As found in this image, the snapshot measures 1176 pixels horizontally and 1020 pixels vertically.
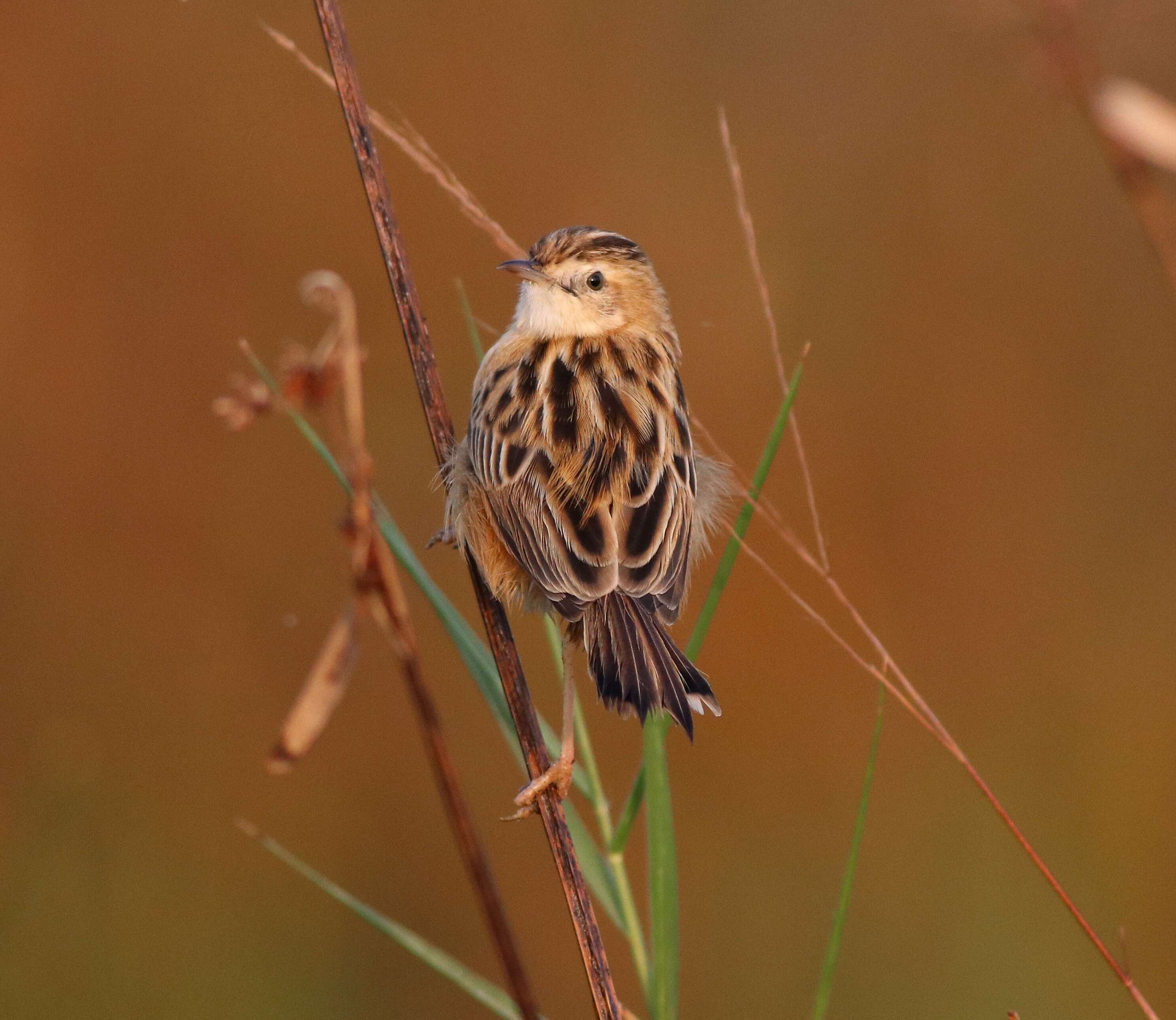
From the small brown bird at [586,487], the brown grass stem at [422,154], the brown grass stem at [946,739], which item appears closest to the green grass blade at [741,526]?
the small brown bird at [586,487]

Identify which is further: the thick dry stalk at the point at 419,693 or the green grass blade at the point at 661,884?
the green grass blade at the point at 661,884

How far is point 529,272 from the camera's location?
396 cm

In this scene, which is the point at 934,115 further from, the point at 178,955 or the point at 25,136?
the point at 178,955

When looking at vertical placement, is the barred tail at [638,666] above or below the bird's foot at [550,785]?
above

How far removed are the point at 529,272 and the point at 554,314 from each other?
18 centimetres

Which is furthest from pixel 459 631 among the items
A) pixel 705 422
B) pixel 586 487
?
pixel 705 422

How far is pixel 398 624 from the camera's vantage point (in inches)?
42.3

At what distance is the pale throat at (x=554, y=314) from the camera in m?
4.08

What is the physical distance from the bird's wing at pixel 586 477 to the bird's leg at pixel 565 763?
0.66ft

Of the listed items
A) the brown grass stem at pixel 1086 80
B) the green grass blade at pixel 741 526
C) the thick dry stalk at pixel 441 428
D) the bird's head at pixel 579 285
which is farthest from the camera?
the bird's head at pixel 579 285

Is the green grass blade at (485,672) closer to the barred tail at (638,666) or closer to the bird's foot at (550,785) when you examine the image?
the bird's foot at (550,785)

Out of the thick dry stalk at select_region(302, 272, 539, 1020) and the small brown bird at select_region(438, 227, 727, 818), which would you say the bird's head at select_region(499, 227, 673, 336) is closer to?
the small brown bird at select_region(438, 227, 727, 818)

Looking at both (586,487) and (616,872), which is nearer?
(616,872)

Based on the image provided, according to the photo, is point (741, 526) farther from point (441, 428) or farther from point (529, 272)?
point (529, 272)
